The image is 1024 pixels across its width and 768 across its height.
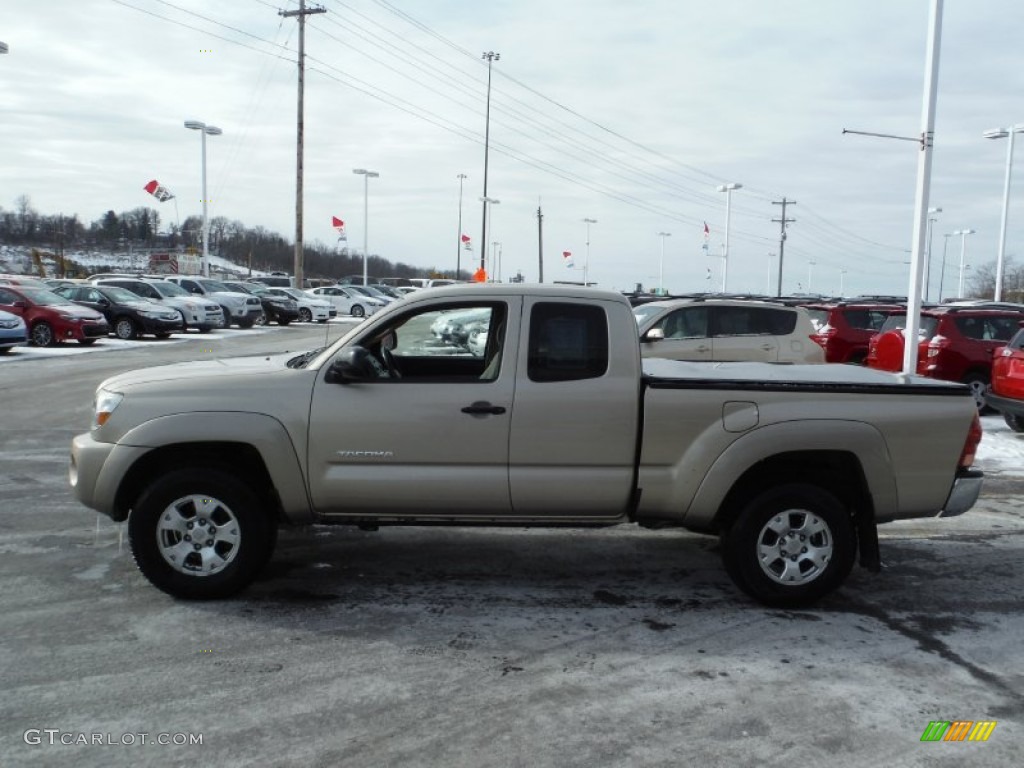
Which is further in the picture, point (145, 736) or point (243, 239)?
point (243, 239)

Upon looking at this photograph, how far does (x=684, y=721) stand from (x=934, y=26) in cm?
1304

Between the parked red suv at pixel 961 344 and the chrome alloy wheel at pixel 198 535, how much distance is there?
11.6 m

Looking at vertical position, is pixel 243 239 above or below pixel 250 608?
above

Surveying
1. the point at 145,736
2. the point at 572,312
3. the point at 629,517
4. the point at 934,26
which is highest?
the point at 934,26

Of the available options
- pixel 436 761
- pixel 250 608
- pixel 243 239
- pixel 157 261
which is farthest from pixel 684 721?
pixel 243 239

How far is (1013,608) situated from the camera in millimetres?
5520

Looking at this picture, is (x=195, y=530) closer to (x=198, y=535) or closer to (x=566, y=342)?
(x=198, y=535)

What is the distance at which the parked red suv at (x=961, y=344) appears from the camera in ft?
45.1

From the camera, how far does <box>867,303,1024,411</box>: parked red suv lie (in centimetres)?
1375

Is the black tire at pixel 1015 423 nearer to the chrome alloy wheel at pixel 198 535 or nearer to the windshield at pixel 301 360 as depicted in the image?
the windshield at pixel 301 360

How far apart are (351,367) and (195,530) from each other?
1.33 m

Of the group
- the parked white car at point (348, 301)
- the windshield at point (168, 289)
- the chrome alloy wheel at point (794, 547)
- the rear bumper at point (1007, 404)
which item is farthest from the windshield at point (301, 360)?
the parked white car at point (348, 301)

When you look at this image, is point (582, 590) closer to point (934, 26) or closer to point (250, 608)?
point (250, 608)

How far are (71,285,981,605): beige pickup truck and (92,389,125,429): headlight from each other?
0.01 metres
